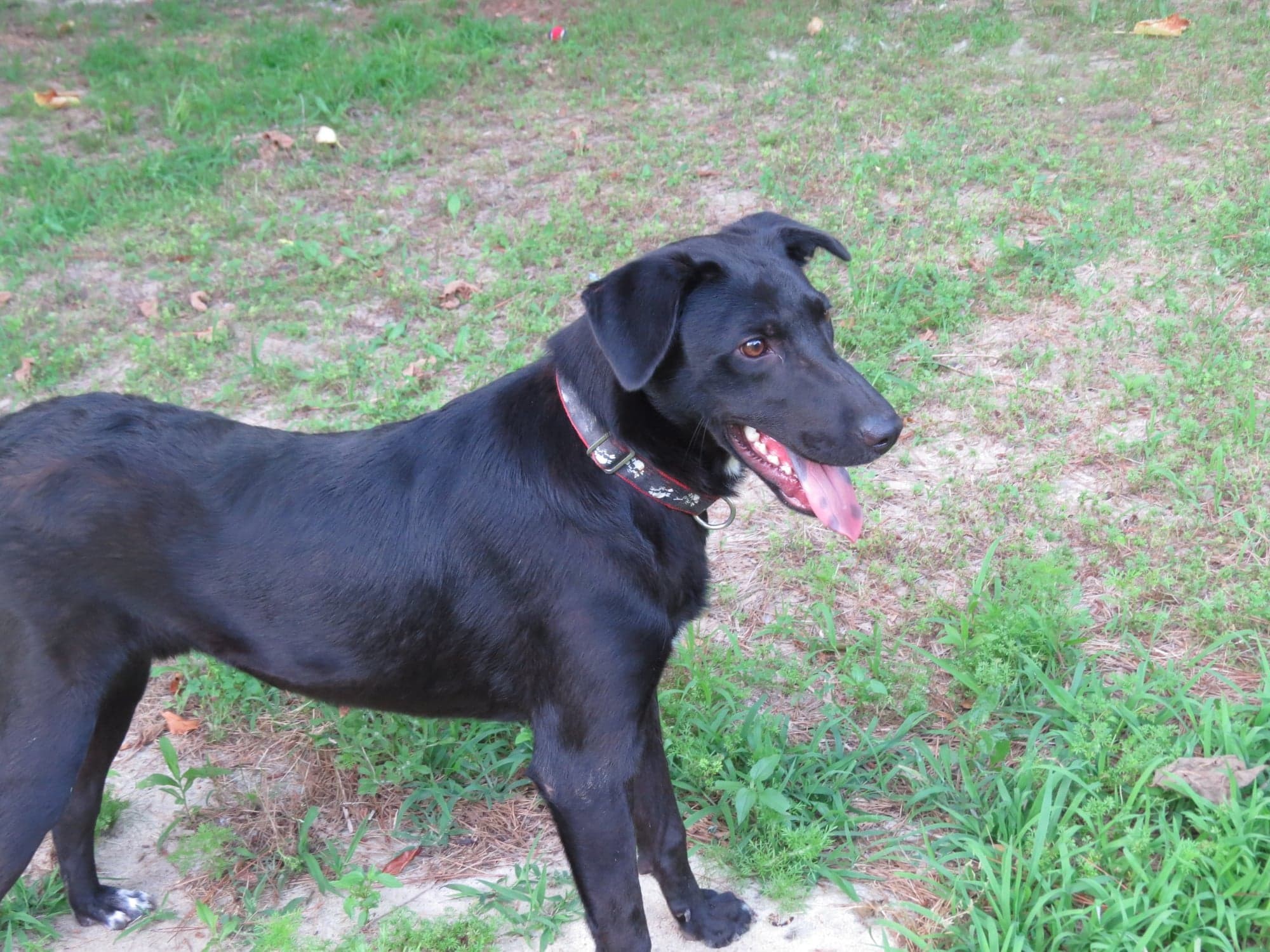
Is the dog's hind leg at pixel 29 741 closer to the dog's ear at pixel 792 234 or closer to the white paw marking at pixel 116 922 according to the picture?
the white paw marking at pixel 116 922

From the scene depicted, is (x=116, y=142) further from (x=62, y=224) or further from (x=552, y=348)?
(x=552, y=348)

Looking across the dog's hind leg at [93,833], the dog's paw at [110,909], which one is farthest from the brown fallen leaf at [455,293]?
the dog's paw at [110,909]

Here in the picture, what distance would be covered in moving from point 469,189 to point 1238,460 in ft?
15.2

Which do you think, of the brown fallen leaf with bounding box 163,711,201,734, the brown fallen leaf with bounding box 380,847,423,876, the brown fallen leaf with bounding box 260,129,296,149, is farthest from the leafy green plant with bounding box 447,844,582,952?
the brown fallen leaf with bounding box 260,129,296,149

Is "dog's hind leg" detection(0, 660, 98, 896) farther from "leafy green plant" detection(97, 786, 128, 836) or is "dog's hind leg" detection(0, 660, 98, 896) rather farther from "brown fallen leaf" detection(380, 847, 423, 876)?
"brown fallen leaf" detection(380, 847, 423, 876)

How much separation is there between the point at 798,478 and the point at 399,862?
168 centimetres

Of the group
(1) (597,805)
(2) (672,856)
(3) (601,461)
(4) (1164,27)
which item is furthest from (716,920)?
(4) (1164,27)

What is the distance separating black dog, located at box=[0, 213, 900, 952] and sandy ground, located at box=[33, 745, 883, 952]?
407 millimetres

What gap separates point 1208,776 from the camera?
266 centimetres

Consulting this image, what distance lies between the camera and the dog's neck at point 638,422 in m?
2.50

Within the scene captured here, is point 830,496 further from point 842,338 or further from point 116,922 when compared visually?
point 842,338

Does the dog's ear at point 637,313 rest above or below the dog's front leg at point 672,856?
above

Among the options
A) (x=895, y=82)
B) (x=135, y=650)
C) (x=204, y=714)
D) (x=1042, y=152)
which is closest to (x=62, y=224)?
(x=204, y=714)

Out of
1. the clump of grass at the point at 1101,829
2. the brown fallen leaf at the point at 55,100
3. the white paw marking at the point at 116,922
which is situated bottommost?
the white paw marking at the point at 116,922
